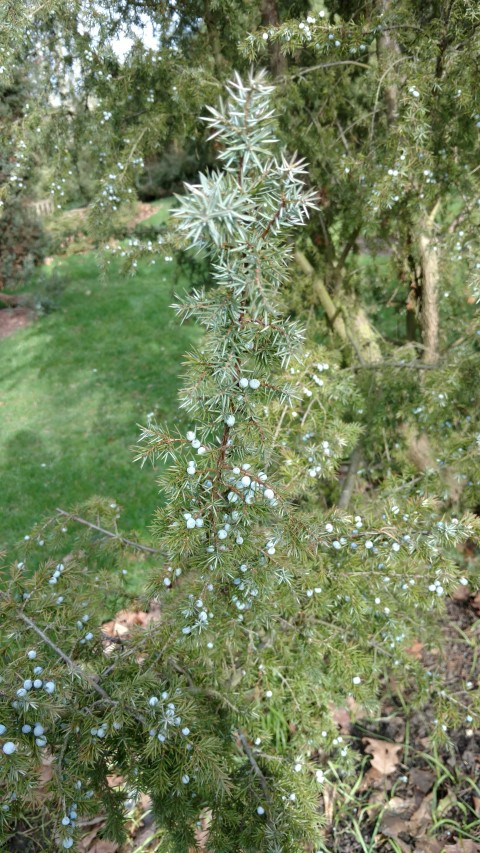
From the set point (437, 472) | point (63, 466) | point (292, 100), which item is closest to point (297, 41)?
point (292, 100)

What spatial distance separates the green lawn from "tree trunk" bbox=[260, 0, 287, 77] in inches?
61.3

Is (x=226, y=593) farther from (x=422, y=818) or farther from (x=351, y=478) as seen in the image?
(x=422, y=818)

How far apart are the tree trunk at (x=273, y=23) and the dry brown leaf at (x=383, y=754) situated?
11.9 ft

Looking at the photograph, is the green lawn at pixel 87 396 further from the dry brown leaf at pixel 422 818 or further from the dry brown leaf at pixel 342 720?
the dry brown leaf at pixel 422 818

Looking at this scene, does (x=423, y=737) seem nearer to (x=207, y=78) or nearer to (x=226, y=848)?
(x=226, y=848)

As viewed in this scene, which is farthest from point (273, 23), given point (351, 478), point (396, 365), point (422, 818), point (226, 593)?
point (422, 818)

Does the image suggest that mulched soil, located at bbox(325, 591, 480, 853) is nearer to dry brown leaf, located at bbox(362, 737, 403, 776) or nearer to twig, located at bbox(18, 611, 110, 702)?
dry brown leaf, located at bbox(362, 737, 403, 776)

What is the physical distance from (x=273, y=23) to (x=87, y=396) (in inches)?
180

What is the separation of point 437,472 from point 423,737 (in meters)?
1.47

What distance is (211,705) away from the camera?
7.19 feet

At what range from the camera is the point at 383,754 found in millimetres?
2904

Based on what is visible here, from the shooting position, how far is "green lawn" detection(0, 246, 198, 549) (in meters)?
5.08

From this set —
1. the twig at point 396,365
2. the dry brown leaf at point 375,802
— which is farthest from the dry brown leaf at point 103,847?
the twig at point 396,365

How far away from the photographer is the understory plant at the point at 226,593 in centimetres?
109
